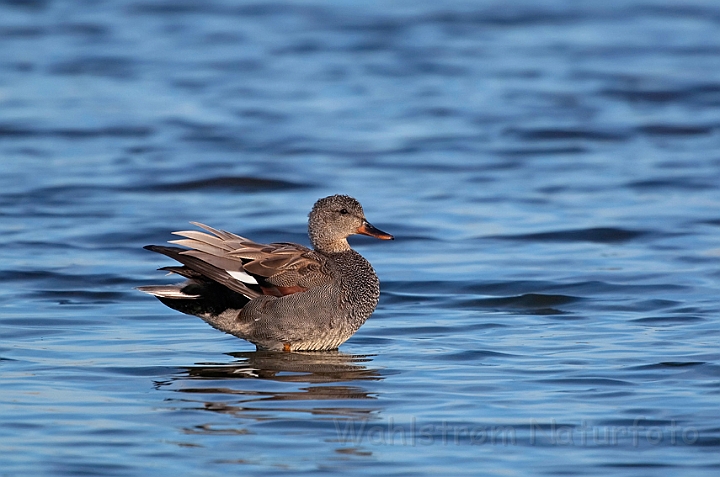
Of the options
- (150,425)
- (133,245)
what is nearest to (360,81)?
(133,245)

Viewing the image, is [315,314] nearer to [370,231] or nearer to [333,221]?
[333,221]

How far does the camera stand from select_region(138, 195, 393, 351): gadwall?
7.54 metres

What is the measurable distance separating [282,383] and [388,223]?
17.5 feet

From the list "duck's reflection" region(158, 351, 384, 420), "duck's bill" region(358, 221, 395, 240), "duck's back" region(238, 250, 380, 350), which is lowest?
"duck's reflection" region(158, 351, 384, 420)

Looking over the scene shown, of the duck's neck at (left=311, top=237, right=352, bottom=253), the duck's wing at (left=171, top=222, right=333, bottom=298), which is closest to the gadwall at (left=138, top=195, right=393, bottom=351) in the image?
the duck's wing at (left=171, top=222, right=333, bottom=298)

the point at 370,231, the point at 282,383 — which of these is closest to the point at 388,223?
the point at 370,231

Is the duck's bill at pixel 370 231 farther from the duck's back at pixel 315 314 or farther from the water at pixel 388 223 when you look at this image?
the water at pixel 388 223

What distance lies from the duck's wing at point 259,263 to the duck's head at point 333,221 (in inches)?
17.4

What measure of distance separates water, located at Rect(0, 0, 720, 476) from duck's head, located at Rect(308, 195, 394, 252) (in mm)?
683

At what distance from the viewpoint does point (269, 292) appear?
7762mm

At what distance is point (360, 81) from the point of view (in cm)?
1981

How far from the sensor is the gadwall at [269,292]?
754 cm

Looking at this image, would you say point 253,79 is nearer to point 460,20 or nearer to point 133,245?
point 460,20

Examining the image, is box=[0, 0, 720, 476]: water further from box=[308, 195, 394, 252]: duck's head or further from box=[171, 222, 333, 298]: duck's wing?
box=[308, 195, 394, 252]: duck's head
